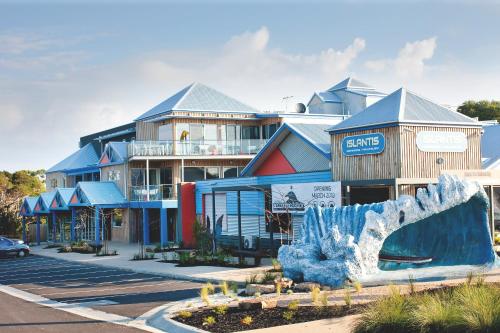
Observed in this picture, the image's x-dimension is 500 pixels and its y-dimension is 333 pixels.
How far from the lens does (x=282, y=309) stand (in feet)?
47.2

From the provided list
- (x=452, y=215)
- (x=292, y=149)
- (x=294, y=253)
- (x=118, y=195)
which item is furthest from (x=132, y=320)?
(x=118, y=195)

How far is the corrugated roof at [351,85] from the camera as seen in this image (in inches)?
2087

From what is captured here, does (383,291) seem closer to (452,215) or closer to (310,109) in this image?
(452,215)

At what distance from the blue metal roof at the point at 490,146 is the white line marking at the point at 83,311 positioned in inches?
855

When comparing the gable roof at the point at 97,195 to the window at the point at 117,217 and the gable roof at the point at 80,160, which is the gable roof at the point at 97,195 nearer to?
the window at the point at 117,217

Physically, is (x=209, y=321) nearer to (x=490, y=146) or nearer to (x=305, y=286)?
(x=305, y=286)

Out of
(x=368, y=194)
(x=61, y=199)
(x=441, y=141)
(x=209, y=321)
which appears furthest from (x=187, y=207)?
(x=209, y=321)

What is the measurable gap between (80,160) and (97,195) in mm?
13077

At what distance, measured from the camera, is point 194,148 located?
43719 millimetres

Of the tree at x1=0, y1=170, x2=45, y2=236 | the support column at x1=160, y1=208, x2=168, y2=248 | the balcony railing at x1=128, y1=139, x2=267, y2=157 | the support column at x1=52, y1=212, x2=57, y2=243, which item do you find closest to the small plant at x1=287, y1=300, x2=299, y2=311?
the support column at x1=160, y1=208, x2=168, y2=248

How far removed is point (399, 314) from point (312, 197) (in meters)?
15.2

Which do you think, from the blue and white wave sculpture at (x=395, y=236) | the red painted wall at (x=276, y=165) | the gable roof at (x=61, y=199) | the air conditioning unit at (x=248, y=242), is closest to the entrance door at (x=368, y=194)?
the red painted wall at (x=276, y=165)

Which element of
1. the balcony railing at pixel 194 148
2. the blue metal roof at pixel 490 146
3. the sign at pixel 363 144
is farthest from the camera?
the balcony railing at pixel 194 148

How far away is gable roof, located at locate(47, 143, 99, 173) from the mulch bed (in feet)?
130
